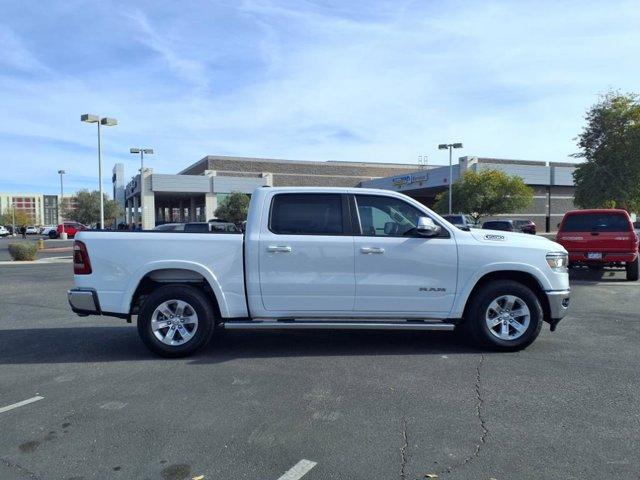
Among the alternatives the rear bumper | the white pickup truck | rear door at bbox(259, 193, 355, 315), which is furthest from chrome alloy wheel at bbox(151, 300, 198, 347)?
the rear bumper

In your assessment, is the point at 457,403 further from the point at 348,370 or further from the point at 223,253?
the point at 223,253

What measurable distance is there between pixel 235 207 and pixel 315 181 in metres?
28.9

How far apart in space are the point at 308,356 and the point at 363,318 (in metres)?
0.81

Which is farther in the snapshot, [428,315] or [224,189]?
[224,189]

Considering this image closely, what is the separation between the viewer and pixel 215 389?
5117mm

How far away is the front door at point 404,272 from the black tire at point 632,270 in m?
9.02

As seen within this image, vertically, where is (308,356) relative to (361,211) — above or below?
below

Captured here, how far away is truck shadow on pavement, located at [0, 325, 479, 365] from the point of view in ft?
21.0

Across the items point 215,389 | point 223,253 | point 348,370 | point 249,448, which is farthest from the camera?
point 223,253

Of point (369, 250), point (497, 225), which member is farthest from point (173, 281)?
point (497, 225)

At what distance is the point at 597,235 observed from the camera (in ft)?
41.7

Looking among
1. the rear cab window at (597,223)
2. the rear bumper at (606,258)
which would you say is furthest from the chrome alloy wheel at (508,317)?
the rear cab window at (597,223)

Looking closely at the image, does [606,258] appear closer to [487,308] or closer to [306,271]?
[487,308]

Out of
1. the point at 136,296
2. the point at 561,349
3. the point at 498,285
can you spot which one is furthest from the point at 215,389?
the point at 561,349
